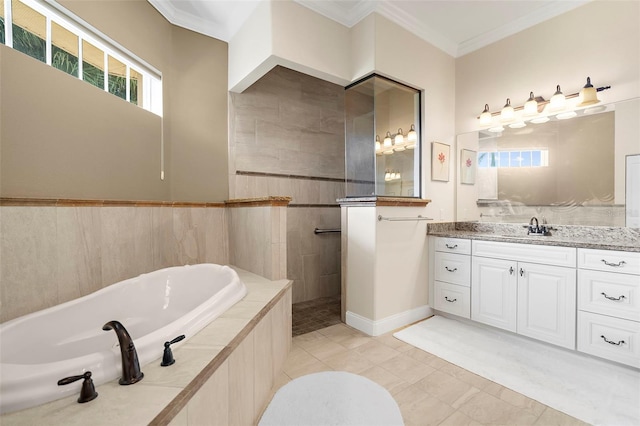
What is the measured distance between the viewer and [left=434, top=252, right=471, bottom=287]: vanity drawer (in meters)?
2.59

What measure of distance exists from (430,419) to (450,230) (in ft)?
6.59

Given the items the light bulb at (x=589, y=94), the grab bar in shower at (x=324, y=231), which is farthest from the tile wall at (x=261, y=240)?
the light bulb at (x=589, y=94)

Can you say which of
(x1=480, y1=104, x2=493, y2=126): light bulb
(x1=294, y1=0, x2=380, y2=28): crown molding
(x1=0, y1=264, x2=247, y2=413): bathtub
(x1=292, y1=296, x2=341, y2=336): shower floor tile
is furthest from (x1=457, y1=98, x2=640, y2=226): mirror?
(x1=0, y1=264, x2=247, y2=413): bathtub

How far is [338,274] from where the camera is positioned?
364 centimetres

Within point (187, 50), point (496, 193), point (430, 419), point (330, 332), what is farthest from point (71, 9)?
point (496, 193)

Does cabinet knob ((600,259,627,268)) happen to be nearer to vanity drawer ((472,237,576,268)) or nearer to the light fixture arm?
vanity drawer ((472,237,576,268))

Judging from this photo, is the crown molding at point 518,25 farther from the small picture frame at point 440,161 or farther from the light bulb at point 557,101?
the small picture frame at point 440,161

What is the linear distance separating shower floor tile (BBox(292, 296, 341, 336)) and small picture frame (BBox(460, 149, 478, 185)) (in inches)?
A: 77.2

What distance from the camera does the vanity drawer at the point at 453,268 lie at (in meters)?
2.59

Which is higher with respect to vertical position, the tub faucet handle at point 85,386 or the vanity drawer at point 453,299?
the tub faucet handle at point 85,386

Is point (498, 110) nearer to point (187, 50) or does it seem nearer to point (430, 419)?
point (430, 419)

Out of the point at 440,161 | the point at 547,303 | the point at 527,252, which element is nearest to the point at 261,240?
the point at 440,161

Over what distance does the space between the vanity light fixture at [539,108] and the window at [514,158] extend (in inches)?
9.6

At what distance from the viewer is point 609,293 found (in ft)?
6.16
